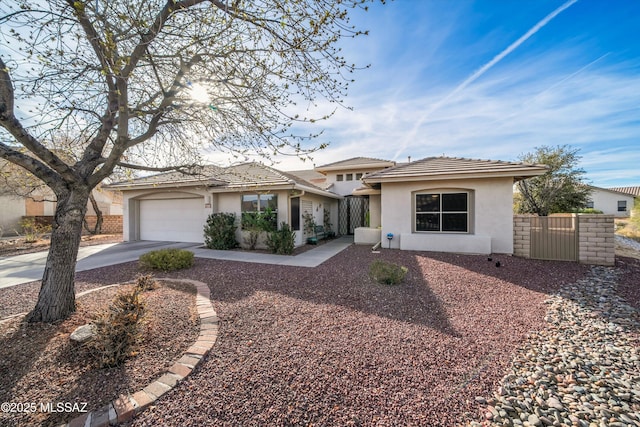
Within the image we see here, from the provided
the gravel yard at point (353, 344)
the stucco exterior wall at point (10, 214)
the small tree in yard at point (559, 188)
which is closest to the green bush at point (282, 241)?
the gravel yard at point (353, 344)

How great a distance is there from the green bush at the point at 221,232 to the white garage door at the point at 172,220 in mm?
1528

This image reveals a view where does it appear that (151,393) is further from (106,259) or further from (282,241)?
(106,259)

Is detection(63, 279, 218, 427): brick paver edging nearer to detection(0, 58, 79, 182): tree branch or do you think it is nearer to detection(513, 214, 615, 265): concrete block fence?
detection(0, 58, 79, 182): tree branch

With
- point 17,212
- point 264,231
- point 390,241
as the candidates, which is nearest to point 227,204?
point 264,231

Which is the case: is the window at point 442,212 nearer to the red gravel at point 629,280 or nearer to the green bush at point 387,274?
the red gravel at point 629,280

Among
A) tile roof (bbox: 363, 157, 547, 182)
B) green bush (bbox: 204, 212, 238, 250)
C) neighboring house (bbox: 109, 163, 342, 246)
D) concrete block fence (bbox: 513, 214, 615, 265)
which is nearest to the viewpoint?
concrete block fence (bbox: 513, 214, 615, 265)

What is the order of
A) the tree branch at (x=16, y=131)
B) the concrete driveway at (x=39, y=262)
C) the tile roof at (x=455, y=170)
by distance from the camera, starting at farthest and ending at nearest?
the tile roof at (x=455, y=170), the concrete driveway at (x=39, y=262), the tree branch at (x=16, y=131)

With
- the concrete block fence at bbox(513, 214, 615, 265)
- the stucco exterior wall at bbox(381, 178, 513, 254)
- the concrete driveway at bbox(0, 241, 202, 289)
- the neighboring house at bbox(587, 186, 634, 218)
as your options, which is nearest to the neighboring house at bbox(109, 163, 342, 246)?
the concrete driveway at bbox(0, 241, 202, 289)

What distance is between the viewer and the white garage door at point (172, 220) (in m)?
12.1

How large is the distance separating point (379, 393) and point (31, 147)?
207 inches

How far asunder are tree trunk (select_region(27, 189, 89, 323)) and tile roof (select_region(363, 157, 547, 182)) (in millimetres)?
8531

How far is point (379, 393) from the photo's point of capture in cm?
235

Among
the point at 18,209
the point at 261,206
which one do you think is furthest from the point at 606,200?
the point at 18,209

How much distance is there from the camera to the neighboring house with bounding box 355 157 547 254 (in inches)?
345
